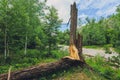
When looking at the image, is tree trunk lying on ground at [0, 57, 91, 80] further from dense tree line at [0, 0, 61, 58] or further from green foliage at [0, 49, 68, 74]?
dense tree line at [0, 0, 61, 58]

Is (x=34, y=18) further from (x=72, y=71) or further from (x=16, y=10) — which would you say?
(x=72, y=71)

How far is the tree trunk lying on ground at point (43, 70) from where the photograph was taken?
1379 centimetres

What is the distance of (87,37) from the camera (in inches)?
2758

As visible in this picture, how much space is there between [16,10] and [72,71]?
1353 cm

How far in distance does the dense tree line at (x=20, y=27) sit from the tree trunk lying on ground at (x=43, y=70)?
1271cm

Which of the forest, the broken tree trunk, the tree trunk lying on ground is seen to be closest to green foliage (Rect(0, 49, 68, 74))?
the forest

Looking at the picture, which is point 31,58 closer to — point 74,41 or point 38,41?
point 38,41

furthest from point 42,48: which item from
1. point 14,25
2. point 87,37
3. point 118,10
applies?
point 87,37

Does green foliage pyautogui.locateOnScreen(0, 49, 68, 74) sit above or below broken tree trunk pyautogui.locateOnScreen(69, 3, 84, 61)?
below

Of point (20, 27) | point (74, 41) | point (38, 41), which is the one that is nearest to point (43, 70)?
point (74, 41)

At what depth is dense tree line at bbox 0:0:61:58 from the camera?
87.8 ft

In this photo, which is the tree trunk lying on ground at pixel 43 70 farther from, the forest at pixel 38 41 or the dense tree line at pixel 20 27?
the dense tree line at pixel 20 27

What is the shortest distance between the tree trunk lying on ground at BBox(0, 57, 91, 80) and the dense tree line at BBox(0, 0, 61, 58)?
41.7 ft

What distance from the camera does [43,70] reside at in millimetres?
14664
